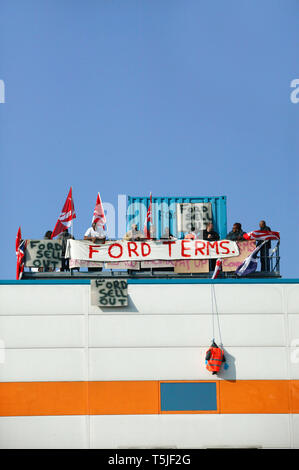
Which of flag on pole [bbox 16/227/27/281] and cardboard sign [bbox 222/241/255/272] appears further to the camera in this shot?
cardboard sign [bbox 222/241/255/272]

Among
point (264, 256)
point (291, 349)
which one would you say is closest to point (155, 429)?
point (291, 349)

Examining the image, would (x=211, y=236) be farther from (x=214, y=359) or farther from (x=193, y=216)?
(x=214, y=359)

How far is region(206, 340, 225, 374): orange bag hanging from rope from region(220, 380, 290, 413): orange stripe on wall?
0.57 meters

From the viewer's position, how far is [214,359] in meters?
16.7

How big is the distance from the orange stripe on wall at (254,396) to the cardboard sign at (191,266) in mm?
3662

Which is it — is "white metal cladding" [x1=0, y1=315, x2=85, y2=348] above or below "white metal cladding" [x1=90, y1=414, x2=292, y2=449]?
above

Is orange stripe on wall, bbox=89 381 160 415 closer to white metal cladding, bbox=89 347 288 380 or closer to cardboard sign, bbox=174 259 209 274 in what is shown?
white metal cladding, bbox=89 347 288 380

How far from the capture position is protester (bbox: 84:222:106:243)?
1906cm

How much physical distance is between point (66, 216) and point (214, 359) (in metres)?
7.33

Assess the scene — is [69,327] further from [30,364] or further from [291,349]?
[291,349]

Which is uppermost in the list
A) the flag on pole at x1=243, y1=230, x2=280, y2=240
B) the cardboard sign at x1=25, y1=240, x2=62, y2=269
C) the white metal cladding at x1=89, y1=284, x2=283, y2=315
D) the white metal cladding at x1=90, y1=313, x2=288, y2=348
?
the flag on pole at x1=243, y1=230, x2=280, y2=240

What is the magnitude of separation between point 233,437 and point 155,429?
7.19 feet


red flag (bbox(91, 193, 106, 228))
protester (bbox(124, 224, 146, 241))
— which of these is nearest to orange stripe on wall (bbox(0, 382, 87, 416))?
protester (bbox(124, 224, 146, 241))

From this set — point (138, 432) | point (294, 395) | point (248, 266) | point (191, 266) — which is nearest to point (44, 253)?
point (191, 266)
